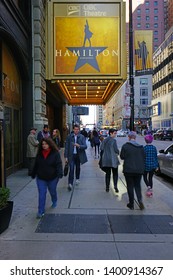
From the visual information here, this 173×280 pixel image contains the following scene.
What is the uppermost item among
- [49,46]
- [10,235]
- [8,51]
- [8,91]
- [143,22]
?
[143,22]

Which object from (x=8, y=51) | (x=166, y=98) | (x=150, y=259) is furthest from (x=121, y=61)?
(x=166, y=98)

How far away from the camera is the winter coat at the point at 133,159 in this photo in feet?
22.7

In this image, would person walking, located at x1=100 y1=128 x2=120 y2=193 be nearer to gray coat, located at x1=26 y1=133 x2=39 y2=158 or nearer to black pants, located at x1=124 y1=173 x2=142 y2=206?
black pants, located at x1=124 y1=173 x2=142 y2=206

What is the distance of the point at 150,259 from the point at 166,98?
6957 centimetres

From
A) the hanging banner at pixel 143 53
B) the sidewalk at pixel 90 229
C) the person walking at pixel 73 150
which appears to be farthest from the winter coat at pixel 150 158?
the hanging banner at pixel 143 53

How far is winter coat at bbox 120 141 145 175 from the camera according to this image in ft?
22.7

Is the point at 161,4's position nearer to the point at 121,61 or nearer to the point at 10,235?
the point at 121,61

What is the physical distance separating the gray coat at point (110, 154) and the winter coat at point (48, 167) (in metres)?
2.46

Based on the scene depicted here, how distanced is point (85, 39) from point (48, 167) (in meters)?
9.55

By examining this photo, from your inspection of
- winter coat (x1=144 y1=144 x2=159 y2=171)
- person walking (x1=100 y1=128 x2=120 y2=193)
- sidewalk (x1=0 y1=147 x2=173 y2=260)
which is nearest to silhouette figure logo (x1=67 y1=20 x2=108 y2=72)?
person walking (x1=100 y1=128 x2=120 y2=193)

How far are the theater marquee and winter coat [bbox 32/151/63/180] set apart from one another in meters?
8.64

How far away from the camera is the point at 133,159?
6.98 metres

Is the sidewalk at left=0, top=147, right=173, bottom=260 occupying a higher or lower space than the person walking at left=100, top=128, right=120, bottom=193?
lower

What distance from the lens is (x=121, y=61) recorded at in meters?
14.8
